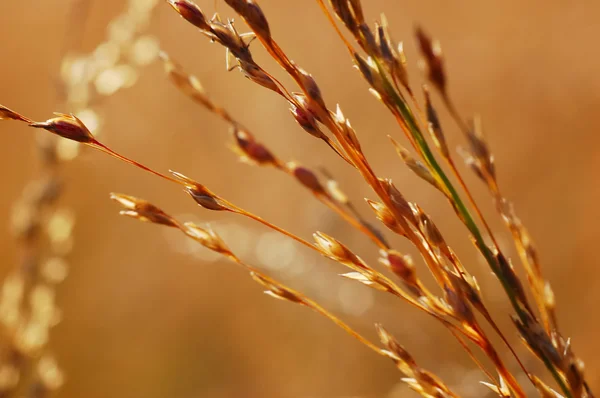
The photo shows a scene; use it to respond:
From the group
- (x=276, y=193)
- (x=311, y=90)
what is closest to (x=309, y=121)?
(x=311, y=90)

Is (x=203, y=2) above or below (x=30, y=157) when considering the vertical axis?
above

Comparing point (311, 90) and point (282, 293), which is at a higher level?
point (311, 90)

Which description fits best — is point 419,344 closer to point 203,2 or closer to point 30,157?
point 203,2

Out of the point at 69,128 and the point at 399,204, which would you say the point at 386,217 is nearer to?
the point at 399,204

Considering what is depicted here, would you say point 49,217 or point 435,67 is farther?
point 49,217

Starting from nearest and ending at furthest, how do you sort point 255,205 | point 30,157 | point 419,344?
point 419,344 < point 255,205 < point 30,157

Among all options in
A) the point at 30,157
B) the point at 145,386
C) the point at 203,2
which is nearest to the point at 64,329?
the point at 145,386

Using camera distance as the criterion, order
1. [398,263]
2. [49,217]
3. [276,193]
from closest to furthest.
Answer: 1. [398,263]
2. [49,217]
3. [276,193]

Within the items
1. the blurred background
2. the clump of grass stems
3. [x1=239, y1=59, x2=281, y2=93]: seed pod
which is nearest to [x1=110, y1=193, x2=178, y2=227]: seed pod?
[x1=239, y1=59, x2=281, y2=93]: seed pod
